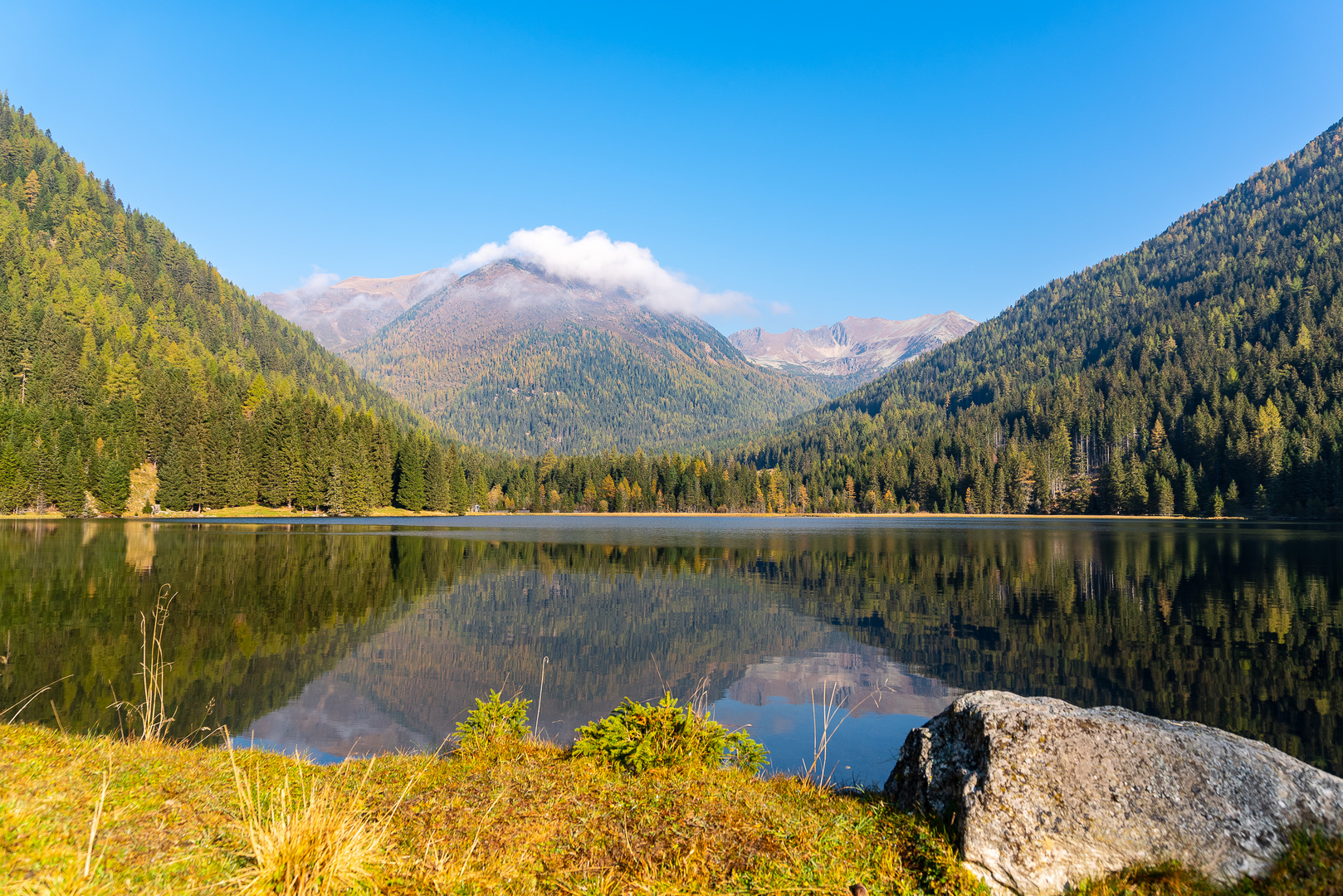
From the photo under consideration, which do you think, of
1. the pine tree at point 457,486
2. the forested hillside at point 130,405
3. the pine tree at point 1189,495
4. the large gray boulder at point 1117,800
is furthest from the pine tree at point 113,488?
the pine tree at point 1189,495

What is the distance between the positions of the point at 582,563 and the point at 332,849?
44139 mm

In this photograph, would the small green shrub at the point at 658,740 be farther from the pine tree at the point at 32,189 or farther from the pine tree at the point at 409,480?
the pine tree at the point at 32,189

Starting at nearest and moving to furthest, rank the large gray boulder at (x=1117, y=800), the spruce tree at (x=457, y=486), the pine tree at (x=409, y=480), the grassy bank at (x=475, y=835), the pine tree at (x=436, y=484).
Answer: the grassy bank at (x=475, y=835), the large gray boulder at (x=1117, y=800), the pine tree at (x=409, y=480), the pine tree at (x=436, y=484), the spruce tree at (x=457, y=486)

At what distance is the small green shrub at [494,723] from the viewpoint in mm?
11648

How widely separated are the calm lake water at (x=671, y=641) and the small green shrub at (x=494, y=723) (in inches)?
123

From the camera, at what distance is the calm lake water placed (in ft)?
53.3

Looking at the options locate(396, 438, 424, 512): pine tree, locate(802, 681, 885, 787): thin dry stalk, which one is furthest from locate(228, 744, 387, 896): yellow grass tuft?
locate(396, 438, 424, 512): pine tree

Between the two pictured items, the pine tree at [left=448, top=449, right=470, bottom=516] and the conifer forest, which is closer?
the conifer forest

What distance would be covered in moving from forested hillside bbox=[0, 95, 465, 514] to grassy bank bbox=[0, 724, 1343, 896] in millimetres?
127415

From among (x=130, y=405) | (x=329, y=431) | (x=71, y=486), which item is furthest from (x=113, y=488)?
(x=329, y=431)

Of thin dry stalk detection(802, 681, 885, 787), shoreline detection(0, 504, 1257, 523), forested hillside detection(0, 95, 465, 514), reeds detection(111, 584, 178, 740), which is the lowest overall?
shoreline detection(0, 504, 1257, 523)

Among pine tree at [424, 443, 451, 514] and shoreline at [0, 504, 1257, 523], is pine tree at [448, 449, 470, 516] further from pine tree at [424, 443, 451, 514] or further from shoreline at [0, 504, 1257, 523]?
pine tree at [424, 443, 451, 514]

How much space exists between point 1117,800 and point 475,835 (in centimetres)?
708

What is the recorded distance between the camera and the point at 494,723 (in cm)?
1192
